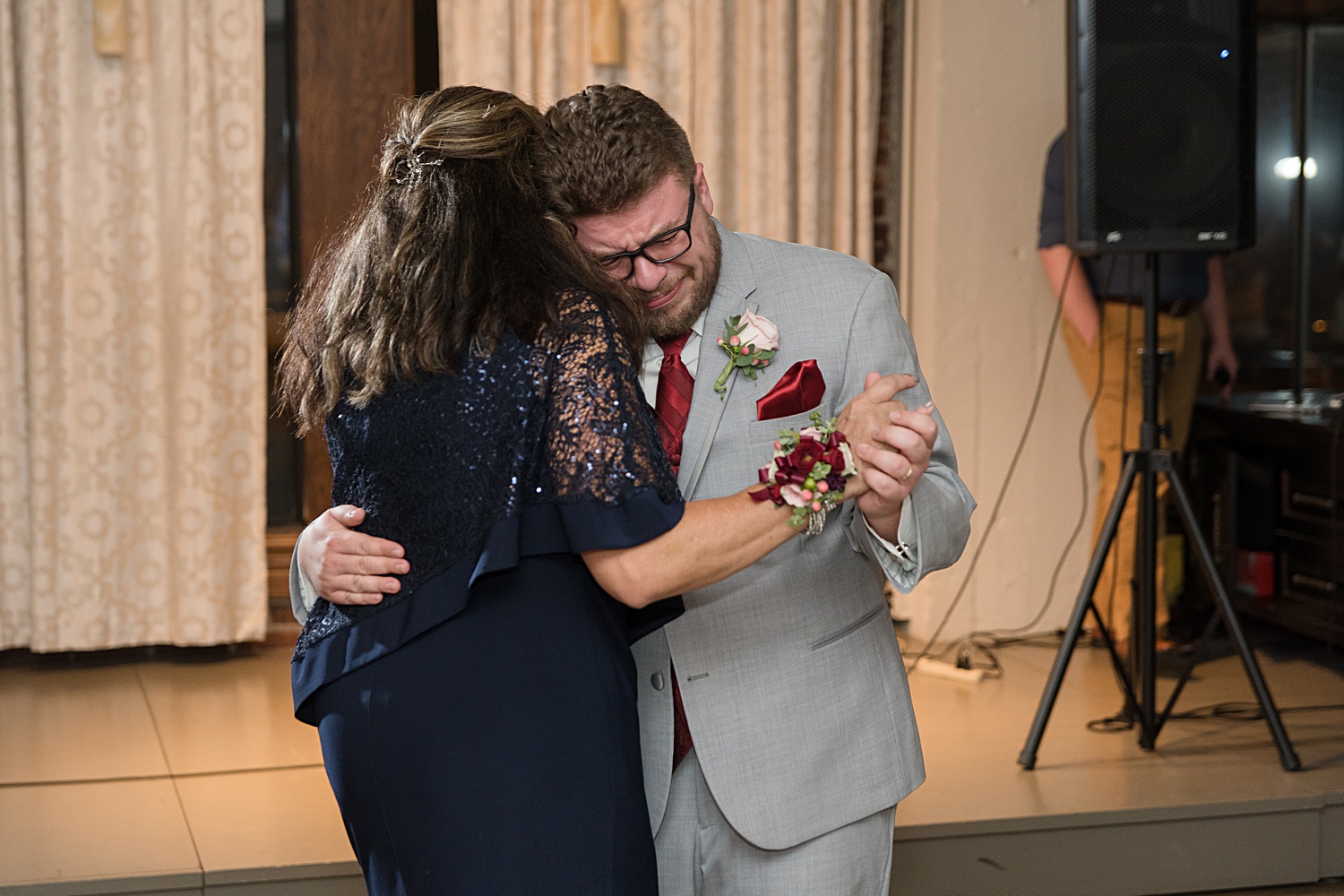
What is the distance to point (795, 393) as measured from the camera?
5.32 feet

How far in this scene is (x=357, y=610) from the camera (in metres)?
1.45

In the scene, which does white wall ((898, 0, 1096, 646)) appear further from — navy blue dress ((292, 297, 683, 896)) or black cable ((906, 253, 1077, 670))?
navy blue dress ((292, 297, 683, 896))

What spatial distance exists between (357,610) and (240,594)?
3.05m

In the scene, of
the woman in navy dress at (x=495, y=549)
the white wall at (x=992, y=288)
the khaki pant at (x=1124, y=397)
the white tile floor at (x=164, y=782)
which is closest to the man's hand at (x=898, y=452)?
the woman in navy dress at (x=495, y=549)

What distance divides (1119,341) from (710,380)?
2.84 m

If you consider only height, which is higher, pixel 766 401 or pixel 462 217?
pixel 462 217

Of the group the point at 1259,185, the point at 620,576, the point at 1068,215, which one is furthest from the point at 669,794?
the point at 1259,185

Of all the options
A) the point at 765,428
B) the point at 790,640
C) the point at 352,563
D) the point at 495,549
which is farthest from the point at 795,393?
the point at 352,563

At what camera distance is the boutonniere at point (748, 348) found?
168 centimetres

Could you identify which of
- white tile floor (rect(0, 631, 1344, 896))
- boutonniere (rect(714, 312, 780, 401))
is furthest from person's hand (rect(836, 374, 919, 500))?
white tile floor (rect(0, 631, 1344, 896))

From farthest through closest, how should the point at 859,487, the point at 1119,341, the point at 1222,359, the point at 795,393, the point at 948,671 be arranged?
1. the point at 1222,359
2. the point at 1119,341
3. the point at 948,671
4. the point at 795,393
5. the point at 859,487

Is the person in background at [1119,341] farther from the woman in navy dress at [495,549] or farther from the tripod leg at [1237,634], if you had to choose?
the woman in navy dress at [495,549]

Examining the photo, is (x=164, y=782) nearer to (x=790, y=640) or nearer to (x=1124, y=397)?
(x=790, y=640)

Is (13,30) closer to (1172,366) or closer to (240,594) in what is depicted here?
(240,594)
